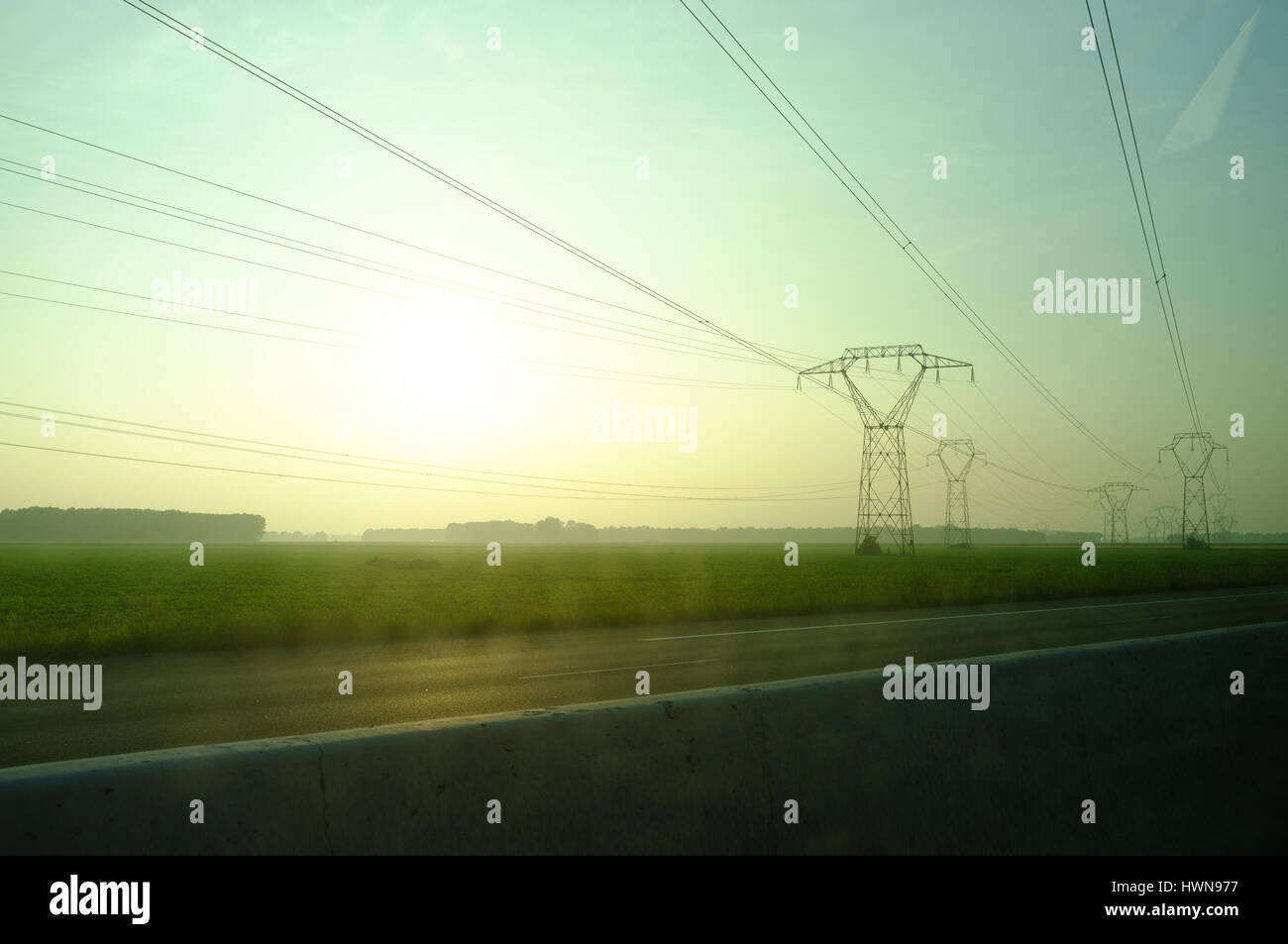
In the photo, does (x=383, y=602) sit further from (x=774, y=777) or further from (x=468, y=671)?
(x=774, y=777)

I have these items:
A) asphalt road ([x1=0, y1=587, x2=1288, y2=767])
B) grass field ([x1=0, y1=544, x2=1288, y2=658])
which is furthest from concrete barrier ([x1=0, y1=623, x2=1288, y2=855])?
grass field ([x1=0, y1=544, x2=1288, y2=658])

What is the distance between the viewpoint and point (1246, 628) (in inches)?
296

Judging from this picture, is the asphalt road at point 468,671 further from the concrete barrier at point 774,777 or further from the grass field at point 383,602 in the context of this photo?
the concrete barrier at point 774,777

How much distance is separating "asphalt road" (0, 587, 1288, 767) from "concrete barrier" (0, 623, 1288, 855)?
251 inches

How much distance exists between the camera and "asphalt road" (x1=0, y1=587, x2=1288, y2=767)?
10.5 meters

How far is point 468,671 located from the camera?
15.0 m

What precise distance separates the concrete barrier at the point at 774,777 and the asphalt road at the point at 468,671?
6372 mm

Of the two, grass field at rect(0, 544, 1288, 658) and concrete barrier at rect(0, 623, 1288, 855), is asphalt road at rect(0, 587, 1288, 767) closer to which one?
grass field at rect(0, 544, 1288, 658)

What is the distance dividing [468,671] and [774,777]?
1100 centimetres

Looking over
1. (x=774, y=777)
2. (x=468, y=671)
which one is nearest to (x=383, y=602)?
(x=468, y=671)
